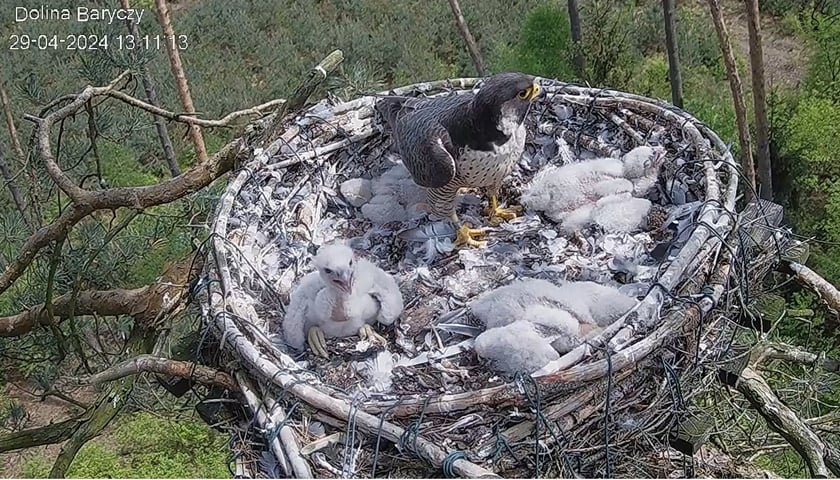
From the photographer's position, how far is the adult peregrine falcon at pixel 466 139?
2.54 m

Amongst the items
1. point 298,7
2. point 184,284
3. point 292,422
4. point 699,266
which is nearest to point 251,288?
point 184,284

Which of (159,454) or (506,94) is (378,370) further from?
(159,454)

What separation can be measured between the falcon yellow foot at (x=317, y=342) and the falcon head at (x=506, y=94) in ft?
2.78

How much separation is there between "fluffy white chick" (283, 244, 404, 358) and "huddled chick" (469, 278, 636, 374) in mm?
264

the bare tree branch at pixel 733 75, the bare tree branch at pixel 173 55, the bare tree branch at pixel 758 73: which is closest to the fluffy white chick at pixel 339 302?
the bare tree branch at pixel 173 55

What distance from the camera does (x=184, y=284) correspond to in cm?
241

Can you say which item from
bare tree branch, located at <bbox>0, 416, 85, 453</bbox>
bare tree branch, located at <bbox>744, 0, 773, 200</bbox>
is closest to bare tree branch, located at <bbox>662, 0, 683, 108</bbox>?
bare tree branch, located at <bbox>744, 0, 773, 200</bbox>

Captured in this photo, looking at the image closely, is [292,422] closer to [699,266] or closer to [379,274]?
[379,274]

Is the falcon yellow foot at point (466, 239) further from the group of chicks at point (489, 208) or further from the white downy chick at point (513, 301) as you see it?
the white downy chick at point (513, 301)

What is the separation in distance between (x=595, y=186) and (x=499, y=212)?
1.16 ft

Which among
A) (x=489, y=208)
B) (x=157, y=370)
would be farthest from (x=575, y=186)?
(x=157, y=370)

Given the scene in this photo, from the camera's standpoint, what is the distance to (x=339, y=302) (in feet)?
7.41

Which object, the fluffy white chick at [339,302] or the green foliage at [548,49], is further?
the green foliage at [548,49]

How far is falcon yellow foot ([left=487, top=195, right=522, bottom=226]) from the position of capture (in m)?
2.87
